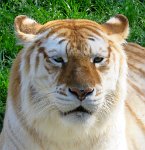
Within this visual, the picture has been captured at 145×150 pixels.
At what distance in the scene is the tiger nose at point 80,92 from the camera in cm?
293

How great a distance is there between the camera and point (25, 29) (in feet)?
11.0

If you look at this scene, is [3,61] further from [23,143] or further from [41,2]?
[23,143]

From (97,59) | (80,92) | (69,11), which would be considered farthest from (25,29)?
(69,11)

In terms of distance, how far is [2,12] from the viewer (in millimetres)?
5328

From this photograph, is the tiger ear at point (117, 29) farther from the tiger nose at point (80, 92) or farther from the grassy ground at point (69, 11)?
the grassy ground at point (69, 11)

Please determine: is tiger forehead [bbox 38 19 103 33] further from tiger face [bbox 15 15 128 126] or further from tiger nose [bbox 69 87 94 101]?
tiger nose [bbox 69 87 94 101]

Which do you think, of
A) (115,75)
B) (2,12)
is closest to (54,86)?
(115,75)

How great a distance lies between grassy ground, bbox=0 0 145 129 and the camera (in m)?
5.23

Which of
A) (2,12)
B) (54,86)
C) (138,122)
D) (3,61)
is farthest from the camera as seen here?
(2,12)

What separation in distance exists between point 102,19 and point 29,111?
2.40 m

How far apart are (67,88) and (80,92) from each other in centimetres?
A: 7

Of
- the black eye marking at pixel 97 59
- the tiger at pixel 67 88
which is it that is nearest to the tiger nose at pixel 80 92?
the tiger at pixel 67 88

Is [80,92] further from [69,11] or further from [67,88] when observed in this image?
[69,11]

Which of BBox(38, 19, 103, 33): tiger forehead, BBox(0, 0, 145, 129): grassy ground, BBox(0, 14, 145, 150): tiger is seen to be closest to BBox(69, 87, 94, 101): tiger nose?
BBox(0, 14, 145, 150): tiger
